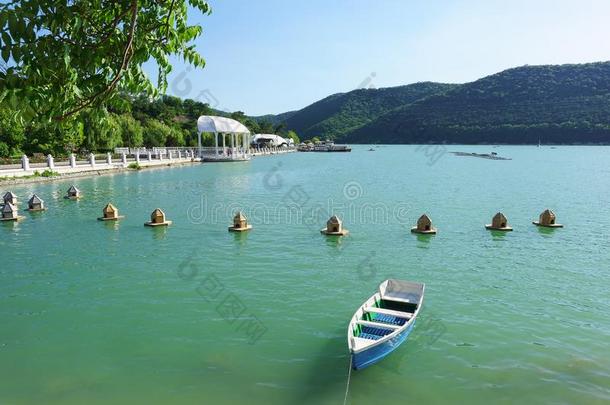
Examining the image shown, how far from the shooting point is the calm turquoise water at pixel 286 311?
8.10 metres

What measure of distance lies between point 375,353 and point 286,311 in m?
3.66

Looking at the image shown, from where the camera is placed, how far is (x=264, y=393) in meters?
7.82

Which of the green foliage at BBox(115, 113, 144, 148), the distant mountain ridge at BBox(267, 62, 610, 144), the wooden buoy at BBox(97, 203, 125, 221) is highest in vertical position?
the distant mountain ridge at BBox(267, 62, 610, 144)

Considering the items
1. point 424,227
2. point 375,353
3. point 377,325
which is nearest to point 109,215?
point 424,227

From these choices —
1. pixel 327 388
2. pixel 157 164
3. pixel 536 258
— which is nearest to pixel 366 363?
pixel 327 388

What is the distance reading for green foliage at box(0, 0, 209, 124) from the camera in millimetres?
4191

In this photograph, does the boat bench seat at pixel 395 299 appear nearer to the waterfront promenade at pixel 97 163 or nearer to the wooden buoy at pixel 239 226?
the wooden buoy at pixel 239 226

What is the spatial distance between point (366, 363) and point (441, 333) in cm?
285

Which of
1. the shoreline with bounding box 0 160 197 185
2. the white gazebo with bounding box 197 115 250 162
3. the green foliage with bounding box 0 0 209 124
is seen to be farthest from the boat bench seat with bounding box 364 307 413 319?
the white gazebo with bounding box 197 115 250 162

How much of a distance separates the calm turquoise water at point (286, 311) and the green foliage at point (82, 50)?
209 inches

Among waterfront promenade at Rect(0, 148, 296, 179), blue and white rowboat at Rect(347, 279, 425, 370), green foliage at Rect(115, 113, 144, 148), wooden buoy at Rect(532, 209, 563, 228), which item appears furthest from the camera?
green foliage at Rect(115, 113, 144, 148)

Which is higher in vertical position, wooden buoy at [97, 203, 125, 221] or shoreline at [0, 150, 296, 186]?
shoreline at [0, 150, 296, 186]

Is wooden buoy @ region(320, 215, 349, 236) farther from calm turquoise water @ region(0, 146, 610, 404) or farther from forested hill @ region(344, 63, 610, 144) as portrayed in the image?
forested hill @ region(344, 63, 610, 144)

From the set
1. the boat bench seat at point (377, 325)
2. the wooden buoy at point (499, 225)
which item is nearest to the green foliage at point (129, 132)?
the wooden buoy at point (499, 225)
